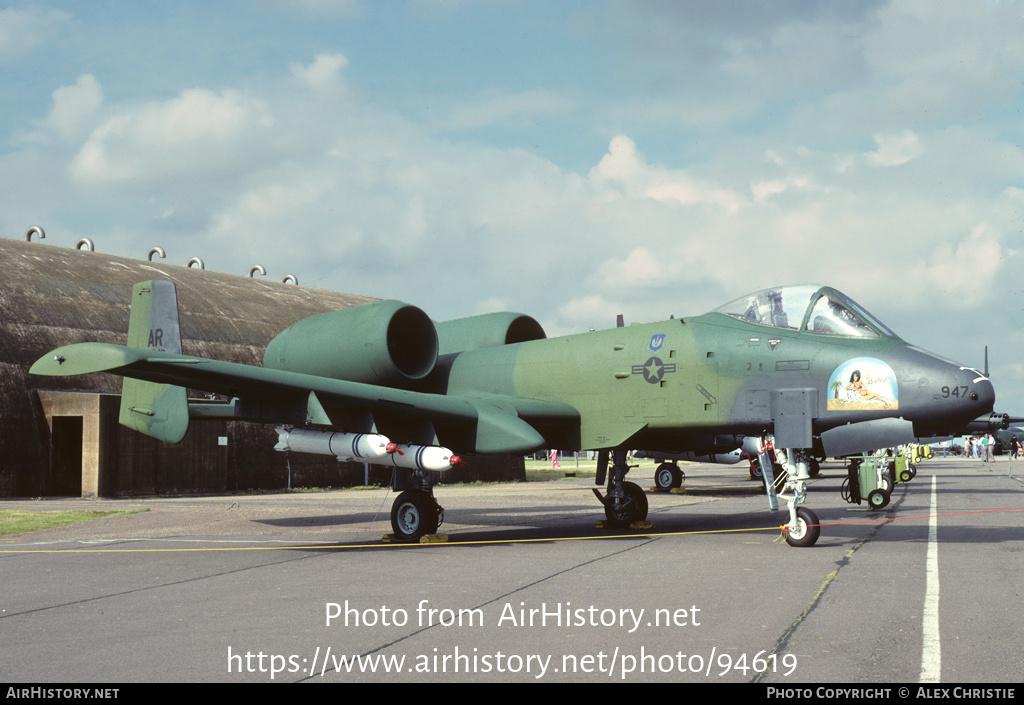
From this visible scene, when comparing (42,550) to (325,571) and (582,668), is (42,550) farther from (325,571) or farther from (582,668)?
(582,668)

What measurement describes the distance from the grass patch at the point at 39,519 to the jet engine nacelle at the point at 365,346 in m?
6.06

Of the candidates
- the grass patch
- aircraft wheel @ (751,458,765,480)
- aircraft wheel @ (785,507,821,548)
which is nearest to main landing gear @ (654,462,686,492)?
aircraft wheel @ (751,458,765,480)

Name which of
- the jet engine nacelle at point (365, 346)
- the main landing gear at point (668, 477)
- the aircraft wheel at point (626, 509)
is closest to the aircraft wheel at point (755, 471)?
Result: the main landing gear at point (668, 477)

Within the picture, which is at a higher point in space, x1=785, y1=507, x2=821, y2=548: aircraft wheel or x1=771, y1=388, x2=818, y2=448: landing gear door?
x1=771, y1=388, x2=818, y2=448: landing gear door

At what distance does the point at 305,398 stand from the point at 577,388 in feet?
15.1

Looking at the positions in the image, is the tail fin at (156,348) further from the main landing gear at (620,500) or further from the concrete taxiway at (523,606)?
the main landing gear at (620,500)

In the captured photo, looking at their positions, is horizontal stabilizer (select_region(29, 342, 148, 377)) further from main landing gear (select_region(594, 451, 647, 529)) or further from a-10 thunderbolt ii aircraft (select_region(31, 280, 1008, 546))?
main landing gear (select_region(594, 451, 647, 529))

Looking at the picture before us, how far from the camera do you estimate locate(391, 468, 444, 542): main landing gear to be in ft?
46.5

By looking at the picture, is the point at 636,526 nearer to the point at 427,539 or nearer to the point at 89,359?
the point at 427,539

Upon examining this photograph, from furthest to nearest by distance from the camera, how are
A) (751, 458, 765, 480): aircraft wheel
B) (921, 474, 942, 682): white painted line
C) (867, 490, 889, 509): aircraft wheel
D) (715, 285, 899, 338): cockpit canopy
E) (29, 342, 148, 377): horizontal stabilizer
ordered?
1. (751, 458, 765, 480): aircraft wheel
2. (867, 490, 889, 509): aircraft wheel
3. (715, 285, 899, 338): cockpit canopy
4. (29, 342, 148, 377): horizontal stabilizer
5. (921, 474, 942, 682): white painted line

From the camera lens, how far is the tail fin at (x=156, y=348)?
15.4 m

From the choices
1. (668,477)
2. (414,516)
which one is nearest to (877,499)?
(668,477)

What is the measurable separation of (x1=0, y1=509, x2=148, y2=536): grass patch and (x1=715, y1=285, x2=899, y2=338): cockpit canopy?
46.2ft

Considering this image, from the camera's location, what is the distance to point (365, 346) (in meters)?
15.5
